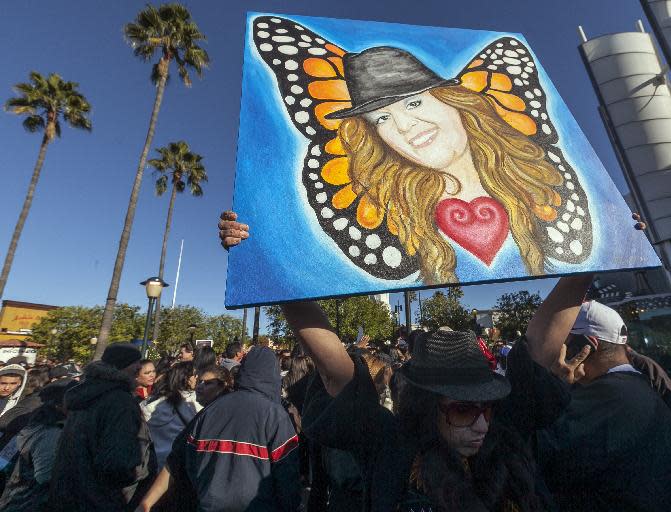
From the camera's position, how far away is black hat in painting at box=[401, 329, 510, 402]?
136cm

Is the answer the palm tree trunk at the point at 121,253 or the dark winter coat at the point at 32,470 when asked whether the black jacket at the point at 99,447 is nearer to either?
the dark winter coat at the point at 32,470

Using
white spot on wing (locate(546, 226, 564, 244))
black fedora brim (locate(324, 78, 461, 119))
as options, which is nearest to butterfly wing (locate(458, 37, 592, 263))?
white spot on wing (locate(546, 226, 564, 244))

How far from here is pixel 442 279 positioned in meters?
1.36

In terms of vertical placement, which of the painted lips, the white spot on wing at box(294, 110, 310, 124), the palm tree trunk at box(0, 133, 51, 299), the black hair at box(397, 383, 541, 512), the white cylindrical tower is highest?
the white cylindrical tower

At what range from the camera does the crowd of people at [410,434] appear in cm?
133

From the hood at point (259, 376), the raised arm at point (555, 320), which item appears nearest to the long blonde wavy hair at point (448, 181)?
the raised arm at point (555, 320)

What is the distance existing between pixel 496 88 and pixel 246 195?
68.8 inches

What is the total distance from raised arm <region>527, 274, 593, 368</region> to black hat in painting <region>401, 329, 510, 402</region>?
9.3 inches

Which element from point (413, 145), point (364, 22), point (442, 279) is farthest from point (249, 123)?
point (364, 22)

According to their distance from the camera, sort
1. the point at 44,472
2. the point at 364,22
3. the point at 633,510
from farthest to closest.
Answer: the point at 44,472 → the point at 364,22 → the point at 633,510

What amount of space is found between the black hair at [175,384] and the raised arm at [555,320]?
3.59 metres

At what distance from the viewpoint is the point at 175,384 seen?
3.78m

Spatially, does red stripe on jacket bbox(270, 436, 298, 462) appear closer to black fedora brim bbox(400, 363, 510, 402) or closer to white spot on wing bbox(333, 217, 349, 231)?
black fedora brim bbox(400, 363, 510, 402)

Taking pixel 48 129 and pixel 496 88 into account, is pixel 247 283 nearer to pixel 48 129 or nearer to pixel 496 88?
pixel 496 88
